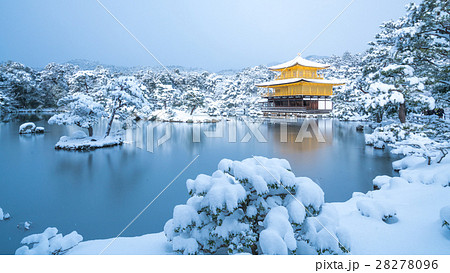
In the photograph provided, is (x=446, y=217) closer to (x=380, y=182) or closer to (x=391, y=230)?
(x=391, y=230)

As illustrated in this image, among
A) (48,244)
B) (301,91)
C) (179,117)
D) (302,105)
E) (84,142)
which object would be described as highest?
(301,91)

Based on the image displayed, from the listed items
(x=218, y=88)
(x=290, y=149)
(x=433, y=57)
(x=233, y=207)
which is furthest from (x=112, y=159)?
(x=218, y=88)

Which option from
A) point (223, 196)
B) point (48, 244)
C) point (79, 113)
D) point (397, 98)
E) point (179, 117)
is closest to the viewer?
point (223, 196)

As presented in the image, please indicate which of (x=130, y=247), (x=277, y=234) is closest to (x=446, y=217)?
(x=277, y=234)

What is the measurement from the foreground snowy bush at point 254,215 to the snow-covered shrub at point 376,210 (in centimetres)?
181

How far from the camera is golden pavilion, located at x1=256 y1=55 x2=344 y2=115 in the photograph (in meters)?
27.7

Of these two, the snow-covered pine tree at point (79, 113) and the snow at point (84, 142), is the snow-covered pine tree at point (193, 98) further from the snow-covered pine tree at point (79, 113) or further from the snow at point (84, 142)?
the snow-covered pine tree at point (79, 113)

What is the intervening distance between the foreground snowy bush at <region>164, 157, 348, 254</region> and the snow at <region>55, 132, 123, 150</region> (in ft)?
37.7

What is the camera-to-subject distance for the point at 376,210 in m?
4.16

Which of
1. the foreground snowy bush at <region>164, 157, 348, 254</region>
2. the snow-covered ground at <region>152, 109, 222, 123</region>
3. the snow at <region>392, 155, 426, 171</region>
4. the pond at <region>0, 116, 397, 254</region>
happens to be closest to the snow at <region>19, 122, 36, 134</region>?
the pond at <region>0, 116, 397, 254</region>

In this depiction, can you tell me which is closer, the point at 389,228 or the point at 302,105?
the point at 389,228

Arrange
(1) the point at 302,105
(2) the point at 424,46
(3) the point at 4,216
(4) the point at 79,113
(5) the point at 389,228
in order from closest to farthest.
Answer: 1. (5) the point at 389,228
2. (3) the point at 4,216
3. (2) the point at 424,46
4. (4) the point at 79,113
5. (1) the point at 302,105

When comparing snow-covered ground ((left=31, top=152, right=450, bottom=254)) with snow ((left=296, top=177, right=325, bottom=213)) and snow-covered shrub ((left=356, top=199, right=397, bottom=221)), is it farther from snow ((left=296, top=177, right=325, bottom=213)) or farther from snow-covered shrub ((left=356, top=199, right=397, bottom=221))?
snow ((left=296, top=177, right=325, bottom=213))

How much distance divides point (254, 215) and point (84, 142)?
494 inches
